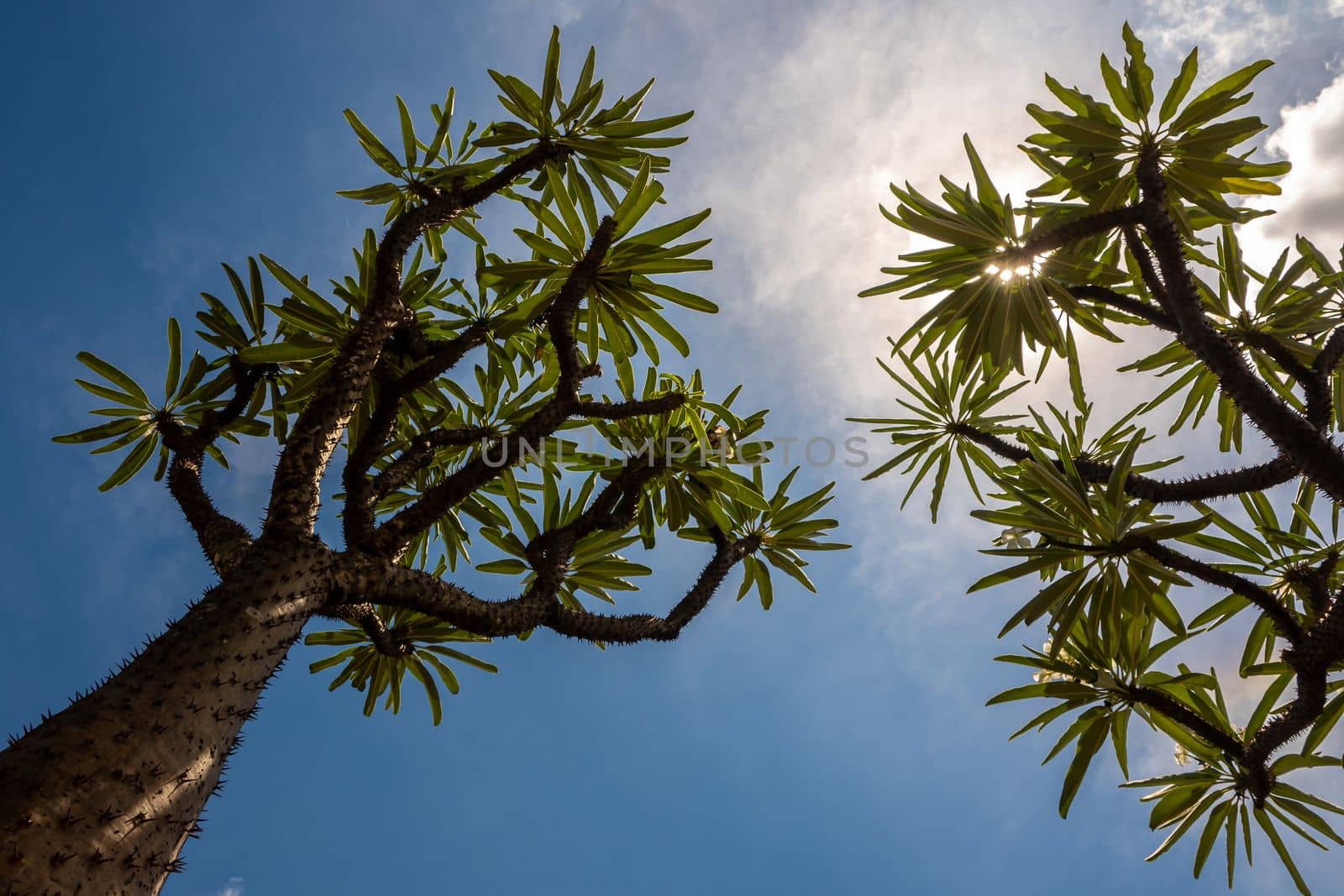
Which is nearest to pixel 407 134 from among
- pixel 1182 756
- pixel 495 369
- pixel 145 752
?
pixel 495 369

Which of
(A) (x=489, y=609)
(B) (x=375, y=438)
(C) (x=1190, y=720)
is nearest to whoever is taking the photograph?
(C) (x=1190, y=720)

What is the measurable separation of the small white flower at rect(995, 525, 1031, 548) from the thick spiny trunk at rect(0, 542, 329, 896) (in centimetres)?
287

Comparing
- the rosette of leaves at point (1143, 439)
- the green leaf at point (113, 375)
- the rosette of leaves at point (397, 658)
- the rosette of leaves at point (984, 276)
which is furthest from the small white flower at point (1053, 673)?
the green leaf at point (113, 375)

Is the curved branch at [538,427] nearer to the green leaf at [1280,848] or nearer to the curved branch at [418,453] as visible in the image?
the curved branch at [418,453]

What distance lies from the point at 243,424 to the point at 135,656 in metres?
2.25

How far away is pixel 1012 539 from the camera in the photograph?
3.03m

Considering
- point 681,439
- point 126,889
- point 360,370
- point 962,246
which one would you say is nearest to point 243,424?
point 360,370

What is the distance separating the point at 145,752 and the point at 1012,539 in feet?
10.6

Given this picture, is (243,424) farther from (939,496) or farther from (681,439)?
(939,496)

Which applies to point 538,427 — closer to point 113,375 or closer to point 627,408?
point 627,408

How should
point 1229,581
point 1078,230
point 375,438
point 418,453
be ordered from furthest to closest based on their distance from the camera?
point 418,453 < point 375,438 < point 1078,230 < point 1229,581

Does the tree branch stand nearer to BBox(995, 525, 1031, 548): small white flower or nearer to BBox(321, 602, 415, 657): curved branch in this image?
BBox(321, 602, 415, 657): curved branch

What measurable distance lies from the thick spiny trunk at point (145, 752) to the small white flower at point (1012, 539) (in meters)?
2.87

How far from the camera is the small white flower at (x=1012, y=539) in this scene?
2922mm
